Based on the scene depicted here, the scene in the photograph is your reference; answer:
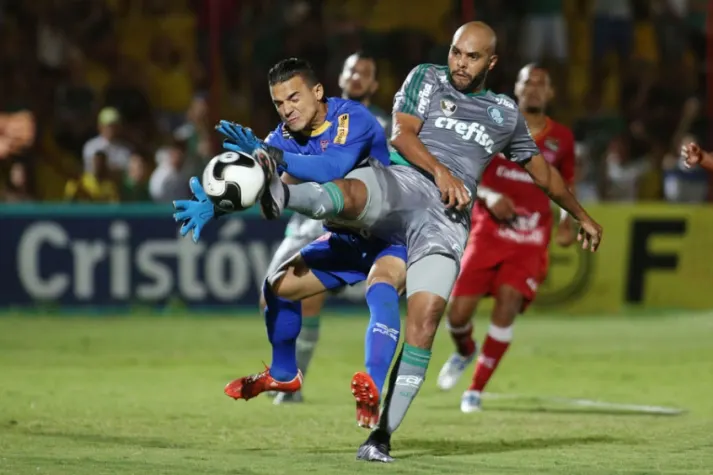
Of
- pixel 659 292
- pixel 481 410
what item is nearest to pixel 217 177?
pixel 481 410

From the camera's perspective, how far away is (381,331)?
8.02 meters

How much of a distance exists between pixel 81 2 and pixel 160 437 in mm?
12337

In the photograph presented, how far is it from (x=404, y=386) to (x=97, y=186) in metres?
10.8

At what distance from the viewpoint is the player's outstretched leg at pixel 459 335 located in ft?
36.4

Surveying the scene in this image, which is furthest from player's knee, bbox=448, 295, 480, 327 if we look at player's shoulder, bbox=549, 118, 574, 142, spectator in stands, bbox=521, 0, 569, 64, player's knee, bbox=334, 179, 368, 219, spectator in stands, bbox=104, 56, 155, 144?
spectator in stands, bbox=521, 0, 569, 64

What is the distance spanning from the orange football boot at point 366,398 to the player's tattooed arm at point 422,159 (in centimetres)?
116

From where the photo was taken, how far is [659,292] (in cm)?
1820

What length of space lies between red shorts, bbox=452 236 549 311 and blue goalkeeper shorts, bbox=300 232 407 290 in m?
2.43

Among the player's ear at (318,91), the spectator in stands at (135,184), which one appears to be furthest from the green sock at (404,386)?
the spectator in stands at (135,184)

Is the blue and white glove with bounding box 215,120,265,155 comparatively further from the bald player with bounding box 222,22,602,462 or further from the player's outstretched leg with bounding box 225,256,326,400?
the player's outstretched leg with bounding box 225,256,326,400

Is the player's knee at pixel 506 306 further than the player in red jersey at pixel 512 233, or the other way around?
the player in red jersey at pixel 512 233

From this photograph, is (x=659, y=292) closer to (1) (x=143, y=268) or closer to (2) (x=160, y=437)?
(1) (x=143, y=268)

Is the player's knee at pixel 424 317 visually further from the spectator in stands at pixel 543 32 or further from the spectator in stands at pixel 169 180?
the spectator in stands at pixel 543 32

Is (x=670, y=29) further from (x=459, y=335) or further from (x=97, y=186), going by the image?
(x=459, y=335)
